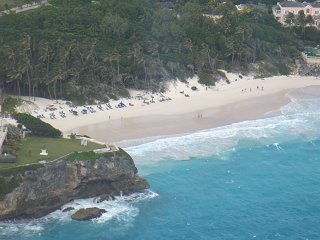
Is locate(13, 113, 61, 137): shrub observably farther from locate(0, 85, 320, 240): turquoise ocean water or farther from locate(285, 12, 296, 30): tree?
locate(285, 12, 296, 30): tree

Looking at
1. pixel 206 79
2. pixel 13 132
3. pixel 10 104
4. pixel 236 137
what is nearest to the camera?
pixel 13 132

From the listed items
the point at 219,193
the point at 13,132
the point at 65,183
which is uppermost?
the point at 13,132

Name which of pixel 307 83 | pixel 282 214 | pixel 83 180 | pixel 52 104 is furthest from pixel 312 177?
pixel 307 83

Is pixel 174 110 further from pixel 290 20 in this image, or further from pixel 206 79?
pixel 290 20

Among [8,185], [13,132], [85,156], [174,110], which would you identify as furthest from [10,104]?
[8,185]

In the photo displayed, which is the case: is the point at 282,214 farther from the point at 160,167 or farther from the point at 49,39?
the point at 49,39

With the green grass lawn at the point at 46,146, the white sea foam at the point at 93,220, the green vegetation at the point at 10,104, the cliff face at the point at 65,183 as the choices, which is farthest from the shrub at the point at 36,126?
the green vegetation at the point at 10,104
